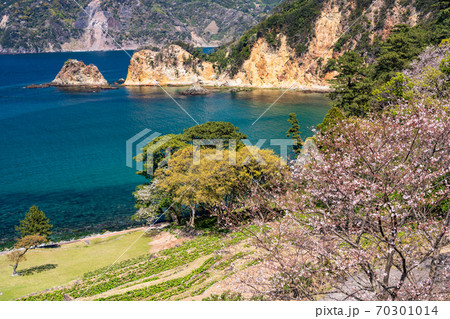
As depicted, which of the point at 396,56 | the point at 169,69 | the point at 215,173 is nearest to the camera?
the point at 215,173

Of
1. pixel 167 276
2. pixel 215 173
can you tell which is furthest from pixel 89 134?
pixel 167 276

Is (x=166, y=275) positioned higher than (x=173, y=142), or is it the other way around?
(x=173, y=142)

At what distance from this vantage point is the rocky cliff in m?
84.4

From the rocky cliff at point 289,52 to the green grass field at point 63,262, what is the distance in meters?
72.4

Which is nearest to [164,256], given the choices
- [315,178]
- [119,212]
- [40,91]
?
[119,212]

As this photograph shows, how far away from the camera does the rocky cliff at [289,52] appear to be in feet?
277

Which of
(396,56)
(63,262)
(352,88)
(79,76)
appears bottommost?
(63,262)

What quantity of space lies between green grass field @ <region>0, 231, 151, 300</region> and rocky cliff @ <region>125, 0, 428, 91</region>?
72448 millimetres

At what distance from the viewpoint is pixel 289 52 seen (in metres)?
93.4

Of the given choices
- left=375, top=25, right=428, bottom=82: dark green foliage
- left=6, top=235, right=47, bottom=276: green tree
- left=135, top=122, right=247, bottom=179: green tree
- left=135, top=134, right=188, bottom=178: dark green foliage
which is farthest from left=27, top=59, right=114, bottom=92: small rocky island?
left=6, top=235, right=47, bottom=276: green tree

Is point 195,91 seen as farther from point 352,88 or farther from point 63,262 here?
point 63,262

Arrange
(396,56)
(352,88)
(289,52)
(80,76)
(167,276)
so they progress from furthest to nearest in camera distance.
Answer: (80,76)
(289,52)
(352,88)
(396,56)
(167,276)

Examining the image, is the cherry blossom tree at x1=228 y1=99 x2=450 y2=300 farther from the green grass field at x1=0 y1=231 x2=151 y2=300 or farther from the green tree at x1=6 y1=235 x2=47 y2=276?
the green tree at x1=6 y1=235 x2=47 y2=276

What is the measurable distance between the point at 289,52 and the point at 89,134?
60.9 meters
